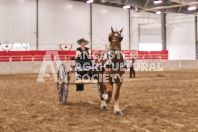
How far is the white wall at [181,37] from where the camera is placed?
137 ft

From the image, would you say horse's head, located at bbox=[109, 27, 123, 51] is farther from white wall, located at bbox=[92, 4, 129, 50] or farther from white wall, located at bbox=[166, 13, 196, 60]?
white wall, located at bbox=[166, 13, 196, 60]

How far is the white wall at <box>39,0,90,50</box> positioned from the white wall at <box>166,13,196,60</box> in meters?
13.6

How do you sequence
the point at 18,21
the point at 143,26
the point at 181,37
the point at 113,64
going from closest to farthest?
the point at 113,64 → the point at 18,21 → the point at 143,26 → the point at 181,37

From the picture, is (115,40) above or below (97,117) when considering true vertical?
above

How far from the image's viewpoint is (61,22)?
110ft

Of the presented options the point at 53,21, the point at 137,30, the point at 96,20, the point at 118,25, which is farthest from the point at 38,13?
the point at 137,30

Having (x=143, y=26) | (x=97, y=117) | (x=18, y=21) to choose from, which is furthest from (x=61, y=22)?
(x=97, y=117)

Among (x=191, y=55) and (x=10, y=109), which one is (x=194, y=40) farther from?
(x=10, y=109)

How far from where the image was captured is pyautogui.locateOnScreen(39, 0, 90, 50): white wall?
3234 cm

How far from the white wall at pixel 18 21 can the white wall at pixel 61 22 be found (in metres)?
1.02

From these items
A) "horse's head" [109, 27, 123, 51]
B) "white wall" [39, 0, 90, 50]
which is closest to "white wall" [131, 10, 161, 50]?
"white wall" [39, 0, 90, 50]

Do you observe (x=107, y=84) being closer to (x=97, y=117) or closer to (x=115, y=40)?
(x=97, y=117)

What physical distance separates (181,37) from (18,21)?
23557 mm

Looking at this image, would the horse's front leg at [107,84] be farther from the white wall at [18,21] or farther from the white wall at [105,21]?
the white wall at [105,21]
